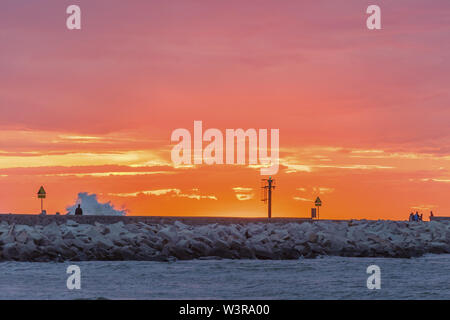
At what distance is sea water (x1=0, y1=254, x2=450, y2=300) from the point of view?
1180 cm

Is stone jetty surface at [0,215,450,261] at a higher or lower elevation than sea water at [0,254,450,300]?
higher

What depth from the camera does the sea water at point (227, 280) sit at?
464 inches

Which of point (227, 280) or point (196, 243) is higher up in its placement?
point (196, 243)

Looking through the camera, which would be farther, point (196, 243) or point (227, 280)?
point (196, 243)

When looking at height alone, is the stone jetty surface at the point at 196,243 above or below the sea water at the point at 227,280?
above

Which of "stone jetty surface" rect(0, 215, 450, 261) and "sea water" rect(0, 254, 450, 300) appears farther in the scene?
"stone jetty surface" rect(0, 215, 450, 261)

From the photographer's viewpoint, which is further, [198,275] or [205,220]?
[205,220]

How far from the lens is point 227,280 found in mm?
13875

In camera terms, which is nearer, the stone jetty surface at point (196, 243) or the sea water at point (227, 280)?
the sea water at point (227, 280)

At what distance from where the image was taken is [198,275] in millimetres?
14547
